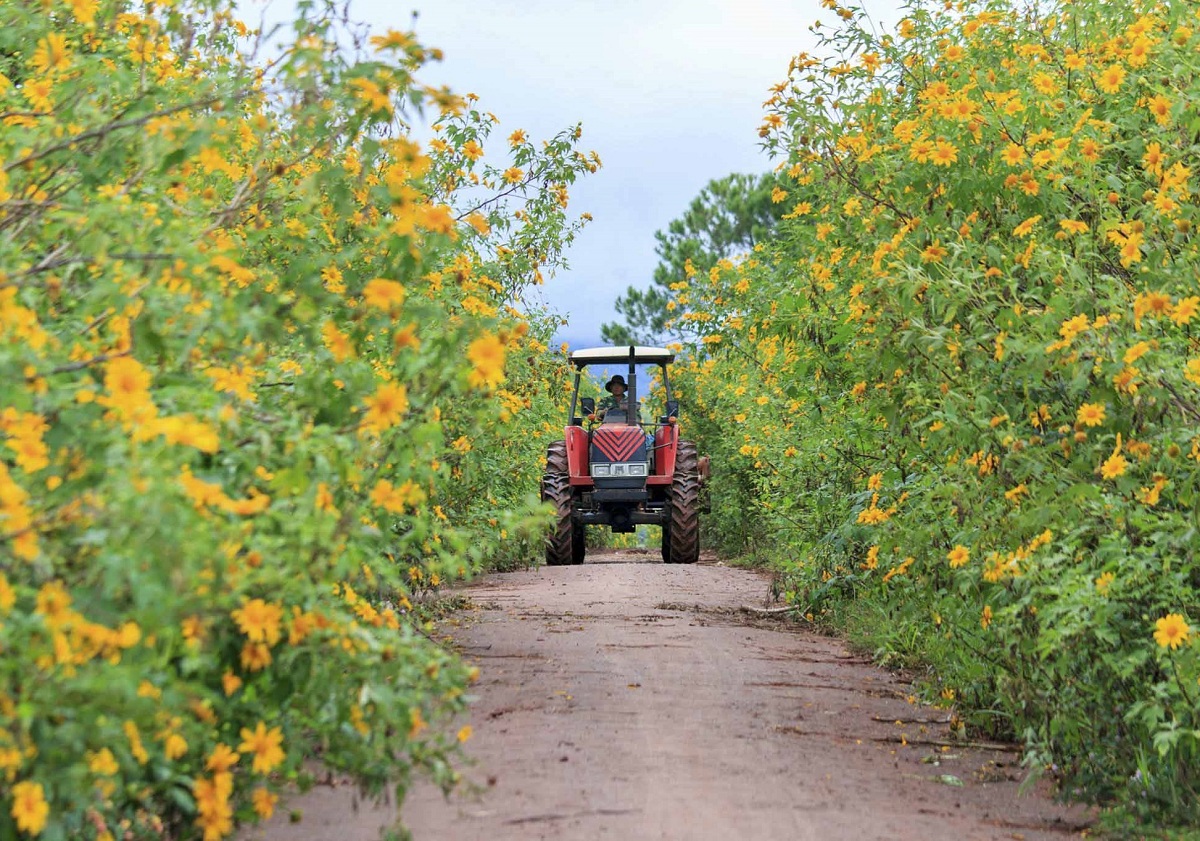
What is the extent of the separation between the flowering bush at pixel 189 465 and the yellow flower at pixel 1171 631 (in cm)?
197

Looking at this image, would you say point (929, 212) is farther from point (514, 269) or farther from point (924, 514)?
point (514, 269)

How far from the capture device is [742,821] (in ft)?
14.7

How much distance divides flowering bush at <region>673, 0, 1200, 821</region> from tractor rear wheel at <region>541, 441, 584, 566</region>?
9509 millimetres

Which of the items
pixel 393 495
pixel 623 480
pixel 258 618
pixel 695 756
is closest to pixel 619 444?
pixel 623 480

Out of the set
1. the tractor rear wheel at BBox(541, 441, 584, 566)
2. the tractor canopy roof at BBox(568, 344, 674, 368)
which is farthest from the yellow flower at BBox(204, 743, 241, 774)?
the tractor canopy roof at BBox(568, 344, 674, 368)

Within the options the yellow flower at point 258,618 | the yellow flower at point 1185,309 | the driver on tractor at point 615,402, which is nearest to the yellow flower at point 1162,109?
the yellow flower at point 1185,309

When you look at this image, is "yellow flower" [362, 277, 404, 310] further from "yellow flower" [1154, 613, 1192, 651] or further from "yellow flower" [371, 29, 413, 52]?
"yellow flower" [1154, 613, 1192, 651]

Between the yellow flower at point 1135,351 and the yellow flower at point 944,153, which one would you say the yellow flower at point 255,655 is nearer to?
the yellow flower at point 1135,351

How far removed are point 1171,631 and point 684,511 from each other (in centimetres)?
1344

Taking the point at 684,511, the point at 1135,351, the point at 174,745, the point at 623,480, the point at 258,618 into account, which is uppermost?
the point at 1135,351

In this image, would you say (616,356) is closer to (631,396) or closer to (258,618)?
(631,396)

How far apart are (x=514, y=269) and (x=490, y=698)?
3693mm

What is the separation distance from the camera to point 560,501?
55.9 ft

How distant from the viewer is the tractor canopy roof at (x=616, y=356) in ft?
61.3
